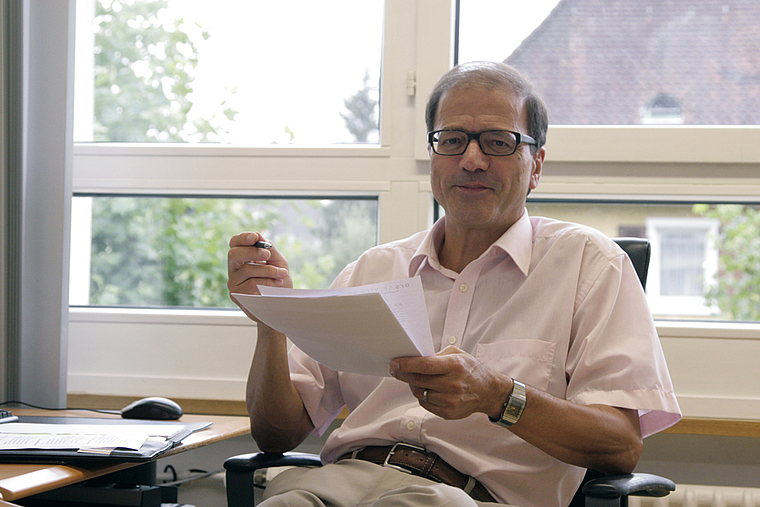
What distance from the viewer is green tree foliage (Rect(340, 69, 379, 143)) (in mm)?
2016

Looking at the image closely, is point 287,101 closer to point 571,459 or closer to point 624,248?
point 624,248

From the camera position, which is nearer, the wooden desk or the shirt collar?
the wooden desk

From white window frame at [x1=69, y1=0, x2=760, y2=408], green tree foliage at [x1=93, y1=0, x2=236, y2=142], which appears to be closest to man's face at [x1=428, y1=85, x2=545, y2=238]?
white window frame at [x1=69, y1=0, x2=760, y2=408]

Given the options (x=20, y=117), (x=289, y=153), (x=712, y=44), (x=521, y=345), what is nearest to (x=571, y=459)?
(x=521, y=345)

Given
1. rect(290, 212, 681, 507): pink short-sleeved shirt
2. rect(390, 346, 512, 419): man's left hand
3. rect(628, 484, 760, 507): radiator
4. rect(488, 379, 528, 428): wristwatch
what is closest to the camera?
rect(390, 346, 512, 419): man's left hand

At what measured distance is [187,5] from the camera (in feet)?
6.90

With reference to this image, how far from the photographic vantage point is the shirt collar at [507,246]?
4.31 feet

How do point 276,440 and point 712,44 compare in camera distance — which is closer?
point 276,440

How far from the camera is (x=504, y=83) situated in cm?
136

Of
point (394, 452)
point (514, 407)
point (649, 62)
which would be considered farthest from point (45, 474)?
point (649, 62)

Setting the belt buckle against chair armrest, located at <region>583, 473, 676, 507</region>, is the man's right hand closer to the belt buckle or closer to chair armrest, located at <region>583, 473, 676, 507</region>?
the belt buckle

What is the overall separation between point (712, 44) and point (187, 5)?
5.17 feet

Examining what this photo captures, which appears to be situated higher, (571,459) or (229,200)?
(229,200)

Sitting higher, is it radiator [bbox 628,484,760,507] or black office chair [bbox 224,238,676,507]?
black office chair [bbox 224,238,676,507]
